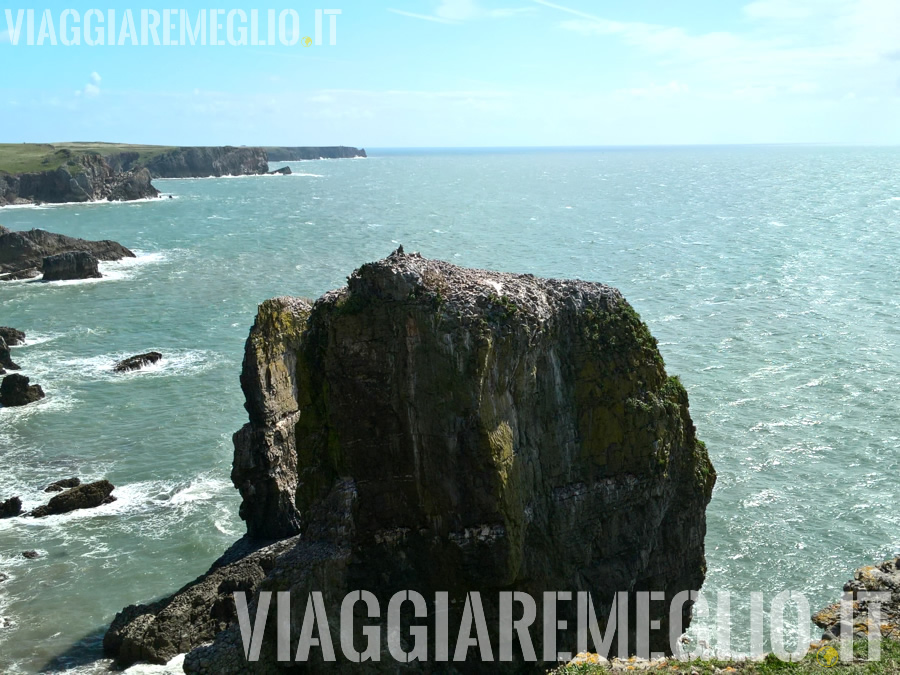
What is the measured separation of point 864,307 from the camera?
7344cm

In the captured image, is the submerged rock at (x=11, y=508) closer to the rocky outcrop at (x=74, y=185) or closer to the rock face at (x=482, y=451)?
the rock face at (x=482, y=451)

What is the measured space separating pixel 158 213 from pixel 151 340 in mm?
103648

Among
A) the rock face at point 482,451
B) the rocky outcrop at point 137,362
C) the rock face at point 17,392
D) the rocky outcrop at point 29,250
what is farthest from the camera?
the rocky outcrop at point 29,250

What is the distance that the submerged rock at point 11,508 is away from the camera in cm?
3962

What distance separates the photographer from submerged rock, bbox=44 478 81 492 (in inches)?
1644

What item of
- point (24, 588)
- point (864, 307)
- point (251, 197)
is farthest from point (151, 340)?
point (251, 197)

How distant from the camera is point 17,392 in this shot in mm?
54281

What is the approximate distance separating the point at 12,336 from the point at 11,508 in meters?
34.6

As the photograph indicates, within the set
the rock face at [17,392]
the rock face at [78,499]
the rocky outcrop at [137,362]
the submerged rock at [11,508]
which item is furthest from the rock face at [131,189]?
the submerged rock at [11,508]

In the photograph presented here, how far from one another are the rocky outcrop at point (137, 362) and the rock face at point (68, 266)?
128 ft

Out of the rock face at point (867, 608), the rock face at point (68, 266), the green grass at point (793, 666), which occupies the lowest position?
the rock face at point (867, 608)

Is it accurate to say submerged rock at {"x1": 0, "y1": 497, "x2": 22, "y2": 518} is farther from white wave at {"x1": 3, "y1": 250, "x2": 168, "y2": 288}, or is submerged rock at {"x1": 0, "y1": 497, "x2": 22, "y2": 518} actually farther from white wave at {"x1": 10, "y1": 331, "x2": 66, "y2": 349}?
white wave at {"x1": 3, "y1": 250, "x2": 168, "y2": 288}

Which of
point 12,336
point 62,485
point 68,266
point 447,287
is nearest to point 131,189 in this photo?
point 68,266

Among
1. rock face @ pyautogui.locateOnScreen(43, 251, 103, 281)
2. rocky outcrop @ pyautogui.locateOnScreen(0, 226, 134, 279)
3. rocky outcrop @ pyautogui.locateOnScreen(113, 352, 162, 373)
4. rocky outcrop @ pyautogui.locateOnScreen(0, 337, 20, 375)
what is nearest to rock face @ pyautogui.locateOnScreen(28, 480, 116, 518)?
rocky outcrop @ pyautogui.locateOnScreen(113, 352, 162, 373)
